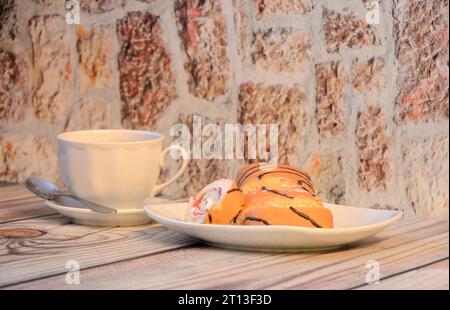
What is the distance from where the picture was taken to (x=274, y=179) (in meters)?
1.16

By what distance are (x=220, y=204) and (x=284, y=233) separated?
0.36 feet

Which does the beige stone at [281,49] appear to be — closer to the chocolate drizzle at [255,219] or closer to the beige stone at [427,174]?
the beige stone at [427,174]

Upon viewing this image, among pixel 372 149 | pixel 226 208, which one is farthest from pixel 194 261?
pixel 372 149

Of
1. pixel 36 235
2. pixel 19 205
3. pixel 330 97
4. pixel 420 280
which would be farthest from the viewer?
pixel 19 205

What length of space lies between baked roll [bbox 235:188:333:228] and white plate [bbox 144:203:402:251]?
0.02 m

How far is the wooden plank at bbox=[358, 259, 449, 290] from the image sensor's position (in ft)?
3.17

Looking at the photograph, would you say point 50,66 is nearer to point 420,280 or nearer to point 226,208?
point 226,208

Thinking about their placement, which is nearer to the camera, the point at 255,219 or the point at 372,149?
the point at 255,219

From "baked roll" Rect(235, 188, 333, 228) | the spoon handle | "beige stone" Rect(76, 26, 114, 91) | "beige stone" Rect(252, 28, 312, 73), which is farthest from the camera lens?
"beige stone" Rect(76, 26, 114, 91)

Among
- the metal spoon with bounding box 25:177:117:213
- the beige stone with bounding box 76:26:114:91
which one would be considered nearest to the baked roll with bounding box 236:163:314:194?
the metal spoon with bounding box 25:177:117:213

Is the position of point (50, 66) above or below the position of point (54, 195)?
above

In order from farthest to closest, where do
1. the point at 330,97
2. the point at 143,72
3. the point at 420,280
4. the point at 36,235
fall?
the point at 143,72
the point at 330,97
the point at 36,235
the point at 420,280

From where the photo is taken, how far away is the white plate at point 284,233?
1.06m

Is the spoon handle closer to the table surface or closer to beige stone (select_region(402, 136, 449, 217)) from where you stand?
the table surface
